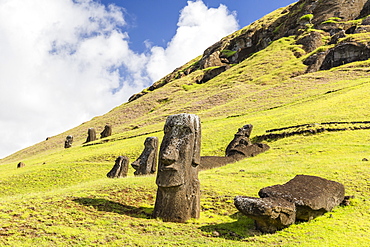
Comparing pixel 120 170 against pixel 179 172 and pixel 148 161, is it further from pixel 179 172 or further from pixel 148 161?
pixel 179 172

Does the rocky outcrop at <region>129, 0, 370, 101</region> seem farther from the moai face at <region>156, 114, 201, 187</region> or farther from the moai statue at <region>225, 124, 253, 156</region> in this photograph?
the moai face at <region>156, 114, 201, 187</region>

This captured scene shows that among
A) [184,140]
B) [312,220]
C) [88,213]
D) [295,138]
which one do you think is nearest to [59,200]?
[88,213]

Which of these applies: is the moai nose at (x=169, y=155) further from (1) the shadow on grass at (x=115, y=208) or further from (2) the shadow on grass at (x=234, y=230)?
(2) the shadow on grass at (x=234, y=230)

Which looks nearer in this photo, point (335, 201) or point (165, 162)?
point (165, 162)

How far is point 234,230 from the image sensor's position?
1291cm

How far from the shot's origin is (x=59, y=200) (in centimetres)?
1424

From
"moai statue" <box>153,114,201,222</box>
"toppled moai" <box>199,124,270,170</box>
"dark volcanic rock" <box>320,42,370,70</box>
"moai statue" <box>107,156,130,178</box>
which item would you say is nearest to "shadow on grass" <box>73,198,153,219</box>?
"moai statue" <box>153,114,201,222</box>

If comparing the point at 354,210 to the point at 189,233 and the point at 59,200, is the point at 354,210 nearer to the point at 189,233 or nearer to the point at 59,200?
the point at 189,233

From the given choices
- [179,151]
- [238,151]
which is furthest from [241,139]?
[179,151]

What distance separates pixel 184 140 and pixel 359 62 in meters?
90.1

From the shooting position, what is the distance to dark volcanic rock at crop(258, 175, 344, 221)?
13.3m

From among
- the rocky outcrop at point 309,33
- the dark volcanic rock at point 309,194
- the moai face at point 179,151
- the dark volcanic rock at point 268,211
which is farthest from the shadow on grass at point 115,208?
the rocky outcrop at point 309,33

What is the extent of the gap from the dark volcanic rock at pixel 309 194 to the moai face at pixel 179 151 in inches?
129

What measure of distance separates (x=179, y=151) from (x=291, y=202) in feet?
15.9
